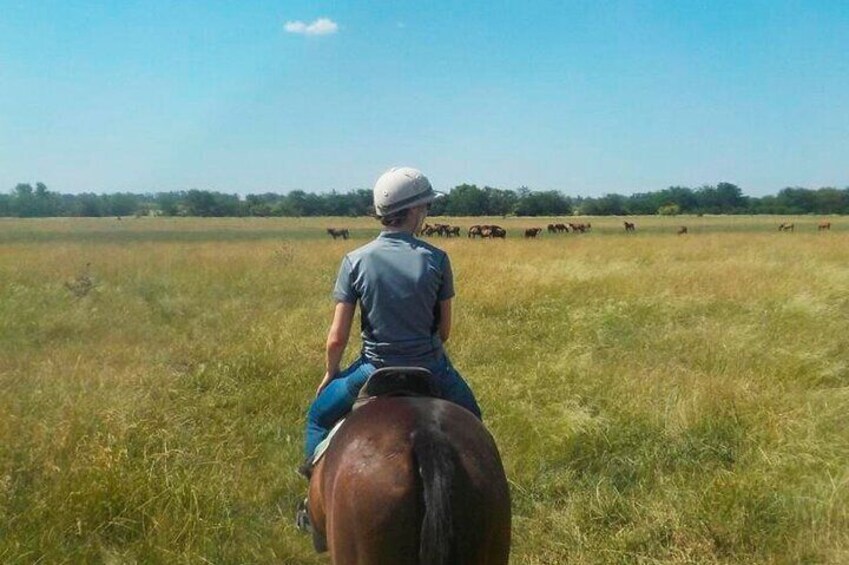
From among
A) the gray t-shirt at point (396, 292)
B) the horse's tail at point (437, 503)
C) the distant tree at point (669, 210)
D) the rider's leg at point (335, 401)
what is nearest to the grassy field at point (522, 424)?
the rider's leg at point (335, 401)

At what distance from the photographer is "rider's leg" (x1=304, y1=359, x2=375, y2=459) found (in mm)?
3473

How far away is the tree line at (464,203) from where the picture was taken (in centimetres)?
6912

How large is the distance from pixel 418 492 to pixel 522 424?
392 cm

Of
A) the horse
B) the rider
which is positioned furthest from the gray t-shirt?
the horse

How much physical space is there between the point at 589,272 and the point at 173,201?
7721cm

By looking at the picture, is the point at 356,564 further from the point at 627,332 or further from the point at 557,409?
the point at 627,332

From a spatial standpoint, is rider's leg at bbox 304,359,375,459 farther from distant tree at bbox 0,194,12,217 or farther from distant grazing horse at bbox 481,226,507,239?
distant tree at bbox 0,194,12,217

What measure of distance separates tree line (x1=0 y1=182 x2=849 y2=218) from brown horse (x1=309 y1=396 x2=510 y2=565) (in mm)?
58963

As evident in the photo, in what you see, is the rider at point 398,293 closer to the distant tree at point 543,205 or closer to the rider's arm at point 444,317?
the rider's arm at point 444,317

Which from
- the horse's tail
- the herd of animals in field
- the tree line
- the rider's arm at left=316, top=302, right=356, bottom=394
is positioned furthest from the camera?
the tree line

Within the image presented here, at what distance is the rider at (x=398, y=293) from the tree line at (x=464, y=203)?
191 feet

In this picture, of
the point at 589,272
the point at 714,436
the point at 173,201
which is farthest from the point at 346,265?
the point at 173,201

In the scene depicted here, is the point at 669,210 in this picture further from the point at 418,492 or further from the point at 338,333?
the point at 418,492

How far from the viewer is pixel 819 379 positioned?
294 inches
